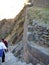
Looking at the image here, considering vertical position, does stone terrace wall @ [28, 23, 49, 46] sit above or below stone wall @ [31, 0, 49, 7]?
below

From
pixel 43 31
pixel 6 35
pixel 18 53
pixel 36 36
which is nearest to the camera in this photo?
pixel 43 31

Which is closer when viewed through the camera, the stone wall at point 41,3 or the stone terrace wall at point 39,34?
the stone terrace wall at point 39,34

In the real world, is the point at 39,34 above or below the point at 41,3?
below

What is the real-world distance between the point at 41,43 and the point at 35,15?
3.93 m

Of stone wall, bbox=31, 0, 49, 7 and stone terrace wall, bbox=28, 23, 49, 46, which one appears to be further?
stone wall, bbox=31, 0, 49, 7

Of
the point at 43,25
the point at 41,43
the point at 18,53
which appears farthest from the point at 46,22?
the point at 18,53

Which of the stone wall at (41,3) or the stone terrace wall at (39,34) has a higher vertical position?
the stone wall at (41,3)

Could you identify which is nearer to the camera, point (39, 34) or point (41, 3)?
point (39, 34)

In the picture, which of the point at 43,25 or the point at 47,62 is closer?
the point at 47,62

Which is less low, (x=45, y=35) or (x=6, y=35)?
(x=45, y=35)

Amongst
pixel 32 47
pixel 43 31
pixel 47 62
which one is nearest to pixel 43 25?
pixel 43 31

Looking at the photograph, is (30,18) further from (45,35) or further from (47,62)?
(47,62)

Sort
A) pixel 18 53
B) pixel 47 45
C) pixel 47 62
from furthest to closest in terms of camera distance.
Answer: pixel 18 53 → pixel 47 45 → pixel 47 62

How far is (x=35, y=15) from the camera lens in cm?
1398
